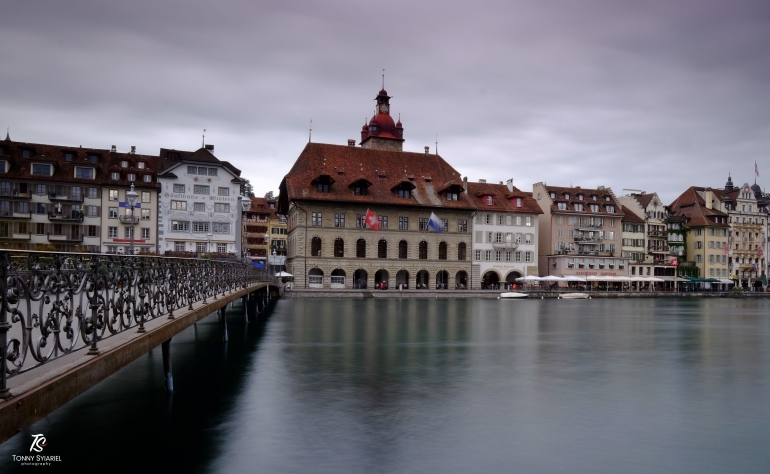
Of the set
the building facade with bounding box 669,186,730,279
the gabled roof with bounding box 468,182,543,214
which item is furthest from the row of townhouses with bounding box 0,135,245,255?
the building facade with bounding box 669,186,730,279

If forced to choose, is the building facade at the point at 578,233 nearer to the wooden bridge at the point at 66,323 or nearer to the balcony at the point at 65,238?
the balcony at the point at 65,238

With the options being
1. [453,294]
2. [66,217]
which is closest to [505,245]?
[453,294]

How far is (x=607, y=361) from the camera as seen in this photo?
2672 centimetres

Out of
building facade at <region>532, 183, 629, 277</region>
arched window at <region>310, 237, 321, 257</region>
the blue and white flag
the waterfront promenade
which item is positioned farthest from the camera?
building facade at <region>532, 183, 629, 277</region>

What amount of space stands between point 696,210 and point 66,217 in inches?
3525

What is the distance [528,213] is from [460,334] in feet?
172

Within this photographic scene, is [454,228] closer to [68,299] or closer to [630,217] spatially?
[630,217]

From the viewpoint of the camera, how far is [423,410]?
676 inches

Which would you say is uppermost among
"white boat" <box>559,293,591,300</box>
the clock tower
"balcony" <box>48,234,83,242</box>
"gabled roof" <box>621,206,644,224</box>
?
the clock tower

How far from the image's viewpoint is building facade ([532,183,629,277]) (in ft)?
300

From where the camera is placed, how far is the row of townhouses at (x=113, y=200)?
219 feet

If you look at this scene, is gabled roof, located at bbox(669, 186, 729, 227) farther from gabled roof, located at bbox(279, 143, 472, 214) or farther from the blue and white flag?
the blue and white flag

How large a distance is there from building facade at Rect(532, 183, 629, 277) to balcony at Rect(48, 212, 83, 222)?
57.2 metres

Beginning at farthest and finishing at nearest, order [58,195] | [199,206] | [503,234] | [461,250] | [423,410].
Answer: [503,234] → [461,250] → [199,206] → [58,195] → [423,410]
